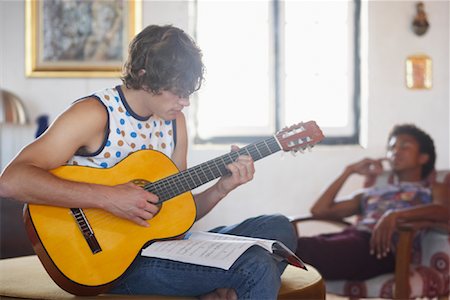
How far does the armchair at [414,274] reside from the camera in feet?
9.26

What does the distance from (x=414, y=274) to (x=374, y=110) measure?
4.99 feet

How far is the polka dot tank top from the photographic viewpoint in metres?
1.78

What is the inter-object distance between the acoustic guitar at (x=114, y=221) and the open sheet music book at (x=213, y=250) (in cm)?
6

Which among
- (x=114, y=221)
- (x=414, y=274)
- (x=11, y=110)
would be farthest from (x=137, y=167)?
(x=11, y=110)

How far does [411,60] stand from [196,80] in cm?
268

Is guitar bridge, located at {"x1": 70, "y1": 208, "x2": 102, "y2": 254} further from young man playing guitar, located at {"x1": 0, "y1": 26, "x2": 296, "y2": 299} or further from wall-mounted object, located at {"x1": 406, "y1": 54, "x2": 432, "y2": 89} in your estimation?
wall-mounted object, located at {"x1": 406, "y1": 54, "x2": 432, "y2": 89}

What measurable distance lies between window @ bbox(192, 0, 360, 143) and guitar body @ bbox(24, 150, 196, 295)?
2.59 metres

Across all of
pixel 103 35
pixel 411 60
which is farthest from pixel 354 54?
pixel 103 35

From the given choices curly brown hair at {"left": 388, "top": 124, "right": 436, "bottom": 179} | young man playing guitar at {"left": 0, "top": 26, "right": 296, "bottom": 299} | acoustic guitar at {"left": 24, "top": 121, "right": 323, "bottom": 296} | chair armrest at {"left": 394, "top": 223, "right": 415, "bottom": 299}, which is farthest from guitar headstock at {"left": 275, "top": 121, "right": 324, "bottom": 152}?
curly brown hair at {"left": 388, "top": 124, "right": 436, "bottom": 179}

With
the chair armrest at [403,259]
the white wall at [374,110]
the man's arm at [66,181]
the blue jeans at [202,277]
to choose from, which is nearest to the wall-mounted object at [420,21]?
the white wall at [374,110]

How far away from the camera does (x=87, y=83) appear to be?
430 centimetres

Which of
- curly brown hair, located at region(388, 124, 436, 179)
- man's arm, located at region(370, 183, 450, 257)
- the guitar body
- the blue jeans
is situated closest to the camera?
the blue jeans

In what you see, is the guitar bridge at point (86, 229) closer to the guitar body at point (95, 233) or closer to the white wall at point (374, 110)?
the guitar body at point (95, 233)

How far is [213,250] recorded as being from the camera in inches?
64.2
